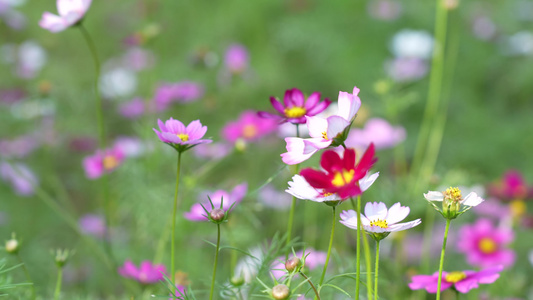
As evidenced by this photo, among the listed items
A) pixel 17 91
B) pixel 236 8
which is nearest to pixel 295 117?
pixel 17 91

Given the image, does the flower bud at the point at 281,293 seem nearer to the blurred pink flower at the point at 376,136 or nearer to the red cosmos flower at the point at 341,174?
the red cosmos flower at the point at 341,174

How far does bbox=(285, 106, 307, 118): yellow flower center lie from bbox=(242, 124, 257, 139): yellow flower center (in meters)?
0.64

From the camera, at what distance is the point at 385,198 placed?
1.14m

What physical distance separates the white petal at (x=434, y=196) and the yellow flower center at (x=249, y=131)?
77cm

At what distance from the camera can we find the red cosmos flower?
0.44m

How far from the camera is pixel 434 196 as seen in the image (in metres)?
0.52

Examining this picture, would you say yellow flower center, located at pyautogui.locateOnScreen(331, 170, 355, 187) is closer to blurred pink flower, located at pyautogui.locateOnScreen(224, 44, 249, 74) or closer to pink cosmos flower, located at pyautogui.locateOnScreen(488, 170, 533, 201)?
pink cosmos flower, located at pyautogui.locateOnScreen(488, 170, 533, 201)

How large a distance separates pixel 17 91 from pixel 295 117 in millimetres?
1658

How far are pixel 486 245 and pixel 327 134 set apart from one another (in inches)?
30.5

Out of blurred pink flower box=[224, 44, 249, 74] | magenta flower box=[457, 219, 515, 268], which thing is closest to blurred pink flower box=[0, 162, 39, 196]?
blurred pink flower box=[224, 44, 249, 74]

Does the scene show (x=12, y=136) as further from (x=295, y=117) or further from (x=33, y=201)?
(x=295, y=117)

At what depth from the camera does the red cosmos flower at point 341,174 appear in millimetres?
438

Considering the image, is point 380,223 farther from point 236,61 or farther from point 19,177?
point 19,177

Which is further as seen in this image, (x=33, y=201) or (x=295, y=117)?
(x=33, y=201)
